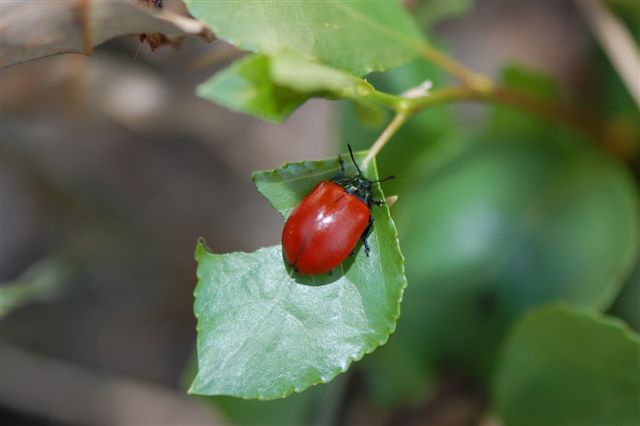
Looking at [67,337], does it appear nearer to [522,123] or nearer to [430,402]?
[430,402]

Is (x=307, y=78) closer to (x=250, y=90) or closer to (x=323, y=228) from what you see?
(x=250, y=90)

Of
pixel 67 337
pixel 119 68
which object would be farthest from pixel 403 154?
pixel 67 337

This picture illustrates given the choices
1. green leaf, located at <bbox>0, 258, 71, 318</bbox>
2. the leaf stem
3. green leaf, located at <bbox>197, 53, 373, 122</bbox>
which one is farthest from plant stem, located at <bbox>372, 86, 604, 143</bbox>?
green leaf, located at <bbox>0, 258, 71, 318</bbox>

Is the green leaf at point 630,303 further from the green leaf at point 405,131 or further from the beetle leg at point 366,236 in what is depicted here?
the beetle leg at point 366,236

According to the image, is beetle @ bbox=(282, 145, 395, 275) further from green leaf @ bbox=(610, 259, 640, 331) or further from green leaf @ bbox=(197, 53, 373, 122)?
green leaf @ bbox=(610, 259, 640, 331)

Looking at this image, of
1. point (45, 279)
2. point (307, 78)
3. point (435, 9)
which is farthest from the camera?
point (45, 279)

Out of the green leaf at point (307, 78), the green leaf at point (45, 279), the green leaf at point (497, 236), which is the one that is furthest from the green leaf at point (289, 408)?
the green leaf at point (307, 78)

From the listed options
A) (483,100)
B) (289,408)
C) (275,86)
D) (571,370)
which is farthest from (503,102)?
(289,408)
